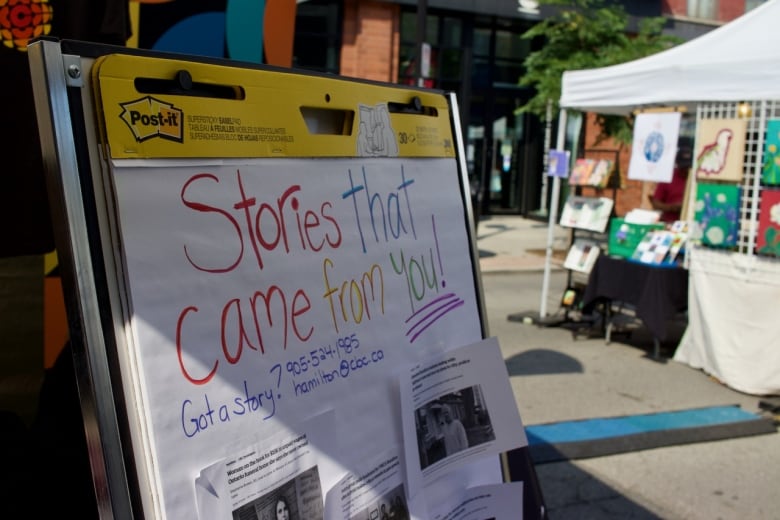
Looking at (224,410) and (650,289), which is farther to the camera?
(650,289)

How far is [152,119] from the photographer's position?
101 centimetres

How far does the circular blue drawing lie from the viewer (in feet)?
21.0

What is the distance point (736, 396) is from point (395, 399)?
4869mm

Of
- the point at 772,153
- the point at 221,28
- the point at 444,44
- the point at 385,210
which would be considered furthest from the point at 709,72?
the point at 444,44

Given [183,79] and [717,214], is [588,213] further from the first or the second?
[183,79]

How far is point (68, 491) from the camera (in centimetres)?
150

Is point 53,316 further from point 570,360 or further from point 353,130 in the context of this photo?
point 570,360

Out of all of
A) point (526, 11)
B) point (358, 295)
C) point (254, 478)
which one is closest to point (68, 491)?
point (254, 478)

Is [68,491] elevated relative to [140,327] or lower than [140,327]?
lower

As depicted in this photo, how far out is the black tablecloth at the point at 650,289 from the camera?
19.7 ft

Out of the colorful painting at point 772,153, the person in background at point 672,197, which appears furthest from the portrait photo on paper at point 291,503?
the person in background at point 672,197

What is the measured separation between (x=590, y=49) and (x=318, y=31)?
5372 mm

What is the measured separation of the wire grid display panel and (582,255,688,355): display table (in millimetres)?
598

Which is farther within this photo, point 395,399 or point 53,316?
point 53,316
